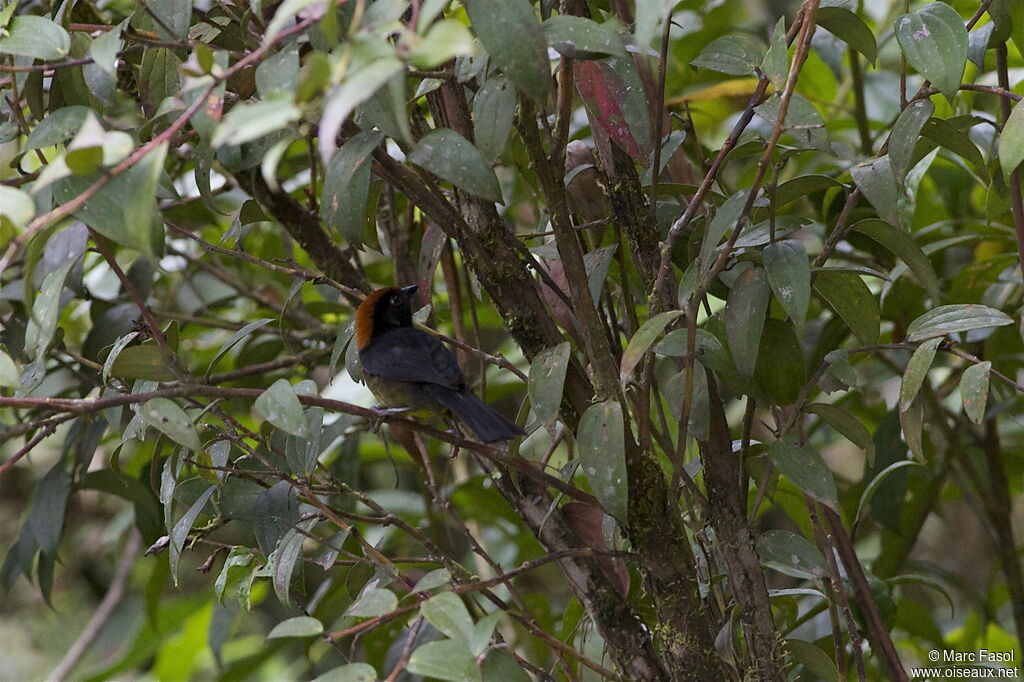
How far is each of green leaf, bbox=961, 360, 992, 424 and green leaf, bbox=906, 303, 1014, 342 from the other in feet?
0.20

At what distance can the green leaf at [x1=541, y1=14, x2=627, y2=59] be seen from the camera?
44.2 inches

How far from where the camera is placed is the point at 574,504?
5.43 feet

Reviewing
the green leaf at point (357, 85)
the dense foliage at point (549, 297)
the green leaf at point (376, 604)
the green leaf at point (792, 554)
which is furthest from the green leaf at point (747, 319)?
the green leaf at point (357, 85)

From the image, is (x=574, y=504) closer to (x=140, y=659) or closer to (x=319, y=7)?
(x=319, y=7)

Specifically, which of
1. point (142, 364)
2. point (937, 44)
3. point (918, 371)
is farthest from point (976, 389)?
point (142, 364)

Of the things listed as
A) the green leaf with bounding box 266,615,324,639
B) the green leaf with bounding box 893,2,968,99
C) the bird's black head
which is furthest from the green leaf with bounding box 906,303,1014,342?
the bird's black head

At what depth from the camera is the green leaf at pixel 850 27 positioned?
1455 millimetres

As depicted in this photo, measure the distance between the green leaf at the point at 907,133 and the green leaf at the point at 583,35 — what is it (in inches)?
18.1

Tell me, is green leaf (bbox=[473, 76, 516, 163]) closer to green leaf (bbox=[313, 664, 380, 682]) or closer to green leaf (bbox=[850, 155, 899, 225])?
green leaf (bbox=[850, 155, 899, 225])

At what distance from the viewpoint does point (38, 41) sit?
1200 mm

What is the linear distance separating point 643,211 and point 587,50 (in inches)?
17.6

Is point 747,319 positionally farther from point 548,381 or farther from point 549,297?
point 549,297

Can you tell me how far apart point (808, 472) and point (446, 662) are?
1.98 ft

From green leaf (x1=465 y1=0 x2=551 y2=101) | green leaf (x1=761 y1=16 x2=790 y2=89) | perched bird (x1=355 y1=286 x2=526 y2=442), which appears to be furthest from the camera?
perched bird (x1=355 y1=286 x2=526 y2=442)
